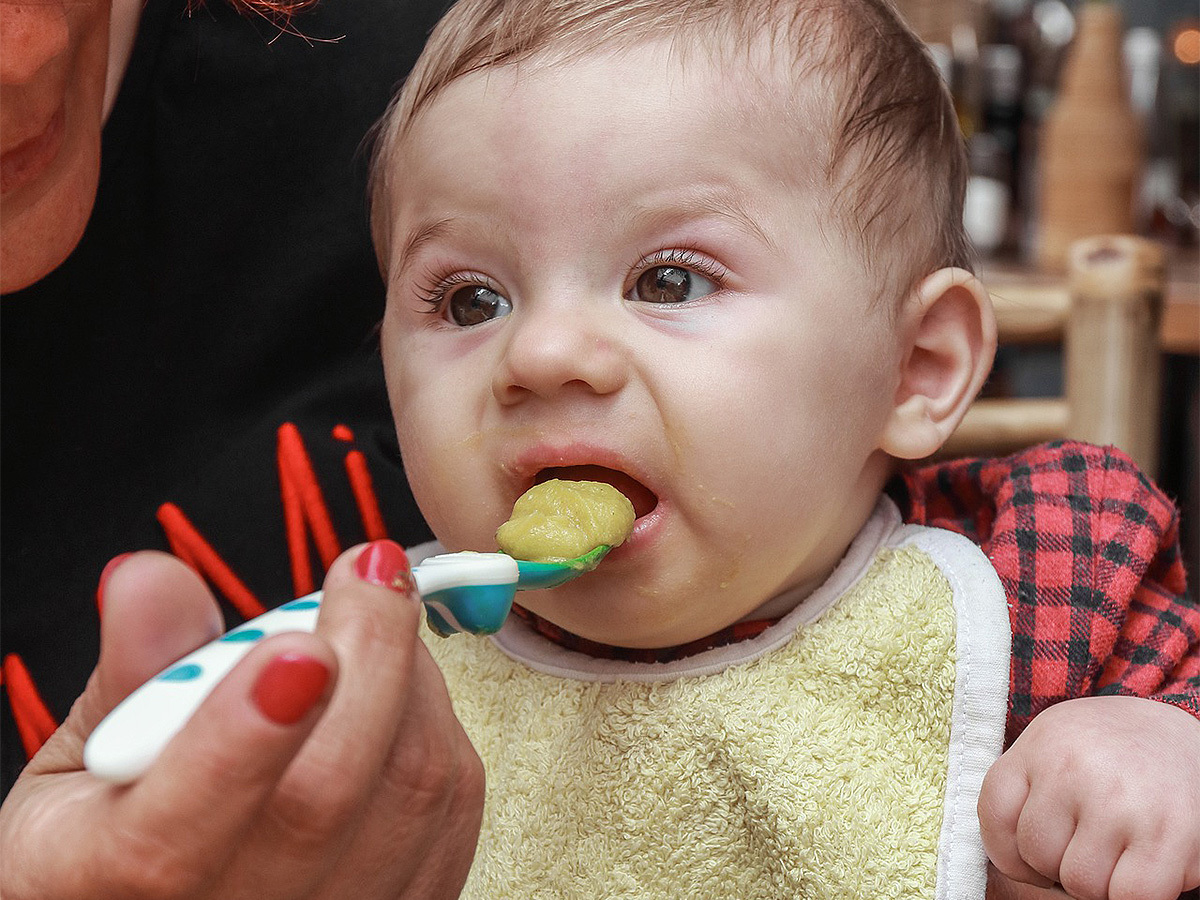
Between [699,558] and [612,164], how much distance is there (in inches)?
10.4

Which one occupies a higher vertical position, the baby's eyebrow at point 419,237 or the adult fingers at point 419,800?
the baby's eyebrow at point 419,237

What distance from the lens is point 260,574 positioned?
1.12m

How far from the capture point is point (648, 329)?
803mm

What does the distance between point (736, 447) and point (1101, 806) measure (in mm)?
301

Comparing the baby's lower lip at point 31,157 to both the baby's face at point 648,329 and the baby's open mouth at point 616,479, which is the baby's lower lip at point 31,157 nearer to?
the baby's face at point 648,329

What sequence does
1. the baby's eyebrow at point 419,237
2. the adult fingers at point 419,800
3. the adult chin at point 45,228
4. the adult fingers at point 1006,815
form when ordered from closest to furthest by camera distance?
the adult fingers at point 419,800, the adult fingers at point 1006,815, the baby's eyebrow at point 419,237, the adult chin at point 45,228

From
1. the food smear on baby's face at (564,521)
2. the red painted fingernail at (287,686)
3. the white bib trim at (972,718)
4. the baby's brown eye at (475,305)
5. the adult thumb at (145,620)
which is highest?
the red painted fingernail at (287,686)

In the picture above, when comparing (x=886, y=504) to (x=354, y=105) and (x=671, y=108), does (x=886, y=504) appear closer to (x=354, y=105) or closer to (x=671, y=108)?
(x=671, y=108)

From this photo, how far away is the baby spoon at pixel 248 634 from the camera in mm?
507

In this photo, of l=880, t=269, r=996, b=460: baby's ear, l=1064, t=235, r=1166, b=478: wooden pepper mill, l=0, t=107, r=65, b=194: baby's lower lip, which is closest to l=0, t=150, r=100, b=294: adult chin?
l=0, t=107, r=65, b=194: baby's lower lip

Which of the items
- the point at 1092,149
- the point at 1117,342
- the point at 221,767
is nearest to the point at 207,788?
the point at 221,767

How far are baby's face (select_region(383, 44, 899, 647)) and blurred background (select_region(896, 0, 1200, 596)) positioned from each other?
1414 millimetres

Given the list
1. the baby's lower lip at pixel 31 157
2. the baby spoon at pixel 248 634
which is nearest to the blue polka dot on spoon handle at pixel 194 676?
the baby spoon at pixel 248 634

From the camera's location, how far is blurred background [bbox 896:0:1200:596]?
2500 millimetres
